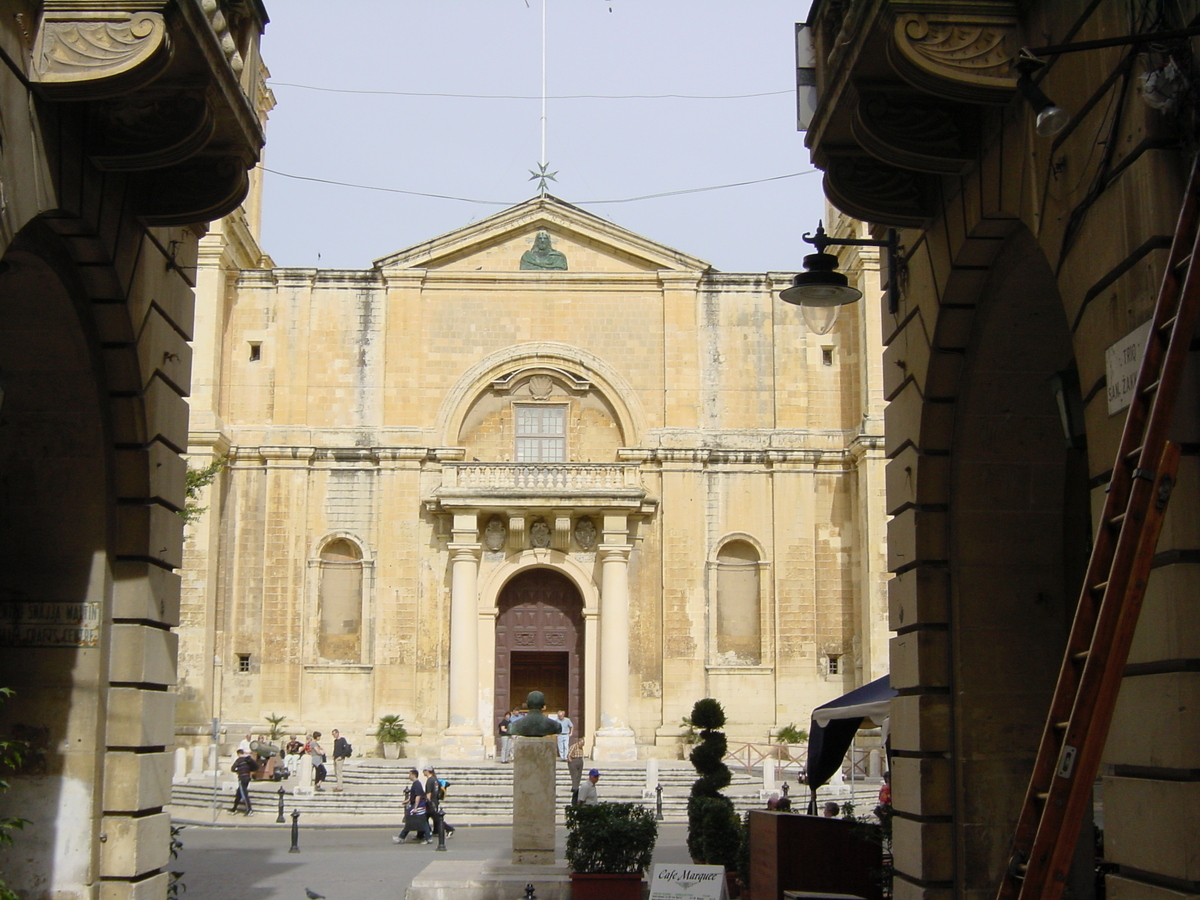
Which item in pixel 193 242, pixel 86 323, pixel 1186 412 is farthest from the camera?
pixel 193 242

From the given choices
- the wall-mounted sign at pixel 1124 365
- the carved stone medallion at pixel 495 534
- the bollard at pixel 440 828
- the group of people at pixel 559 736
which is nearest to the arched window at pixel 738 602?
the group of people at pixel 559 736

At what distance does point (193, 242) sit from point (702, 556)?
77.0ft

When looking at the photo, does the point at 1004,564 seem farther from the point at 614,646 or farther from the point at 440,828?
the point at 614,646

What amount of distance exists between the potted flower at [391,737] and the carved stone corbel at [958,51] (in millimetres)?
26747

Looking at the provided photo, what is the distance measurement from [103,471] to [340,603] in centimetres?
2444

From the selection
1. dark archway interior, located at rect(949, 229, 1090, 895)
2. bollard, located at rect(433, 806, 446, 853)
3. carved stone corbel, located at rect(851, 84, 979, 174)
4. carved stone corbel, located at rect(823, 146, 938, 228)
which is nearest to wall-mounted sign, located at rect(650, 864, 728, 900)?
dark archway interior, located at rect(949, 229, 1090, 895)

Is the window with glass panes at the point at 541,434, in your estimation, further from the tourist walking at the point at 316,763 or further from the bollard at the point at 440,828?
the bollard at the point at 440,828

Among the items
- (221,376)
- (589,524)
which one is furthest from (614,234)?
(221,376)

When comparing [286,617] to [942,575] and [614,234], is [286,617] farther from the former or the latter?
A: [942,575]

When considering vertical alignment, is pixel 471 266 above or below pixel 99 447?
above

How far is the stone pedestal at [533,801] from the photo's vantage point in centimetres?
1573

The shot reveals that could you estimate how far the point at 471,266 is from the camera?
1400 inches

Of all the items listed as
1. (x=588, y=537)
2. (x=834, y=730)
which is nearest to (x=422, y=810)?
(x=834, y=730)

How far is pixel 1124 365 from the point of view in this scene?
632cm
